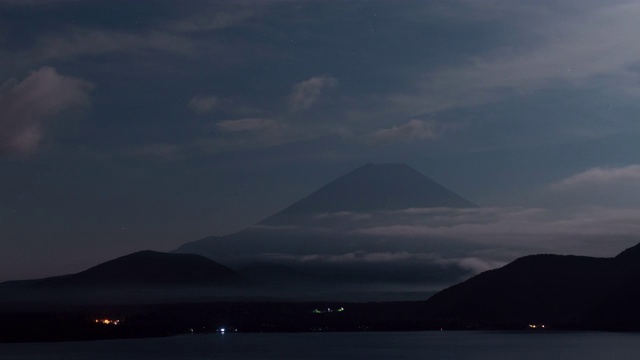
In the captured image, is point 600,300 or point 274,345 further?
point 600,300

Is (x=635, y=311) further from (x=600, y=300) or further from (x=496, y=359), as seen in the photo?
(x=496, y=359)

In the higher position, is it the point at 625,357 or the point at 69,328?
the point at 69,328

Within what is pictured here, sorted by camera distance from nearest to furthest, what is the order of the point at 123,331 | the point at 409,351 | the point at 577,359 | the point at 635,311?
the point at 577,359
the point at 409,351
the point at 123,331
the point at 635,311

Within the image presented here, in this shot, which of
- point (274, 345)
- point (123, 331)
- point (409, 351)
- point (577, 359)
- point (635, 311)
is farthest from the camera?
point (635, 311)

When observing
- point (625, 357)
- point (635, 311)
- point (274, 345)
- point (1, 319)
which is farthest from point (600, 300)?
point (1, 319)

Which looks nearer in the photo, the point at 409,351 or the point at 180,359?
the point at 180,359

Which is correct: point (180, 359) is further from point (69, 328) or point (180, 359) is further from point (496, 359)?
point (69, 328)

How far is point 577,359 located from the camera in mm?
110438

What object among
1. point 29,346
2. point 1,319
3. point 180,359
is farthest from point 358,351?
point 1,319

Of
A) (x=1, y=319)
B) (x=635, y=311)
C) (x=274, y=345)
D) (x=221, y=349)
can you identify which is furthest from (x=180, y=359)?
(x=635, y=311)

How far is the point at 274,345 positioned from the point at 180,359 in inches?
1641

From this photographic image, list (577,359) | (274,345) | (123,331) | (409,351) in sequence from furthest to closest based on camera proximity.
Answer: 1. (123,331)
2. (274,345)
3. (409,351)
4. (577,359)

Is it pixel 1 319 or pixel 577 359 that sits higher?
pixel 1 319

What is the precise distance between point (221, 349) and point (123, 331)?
111 ft
